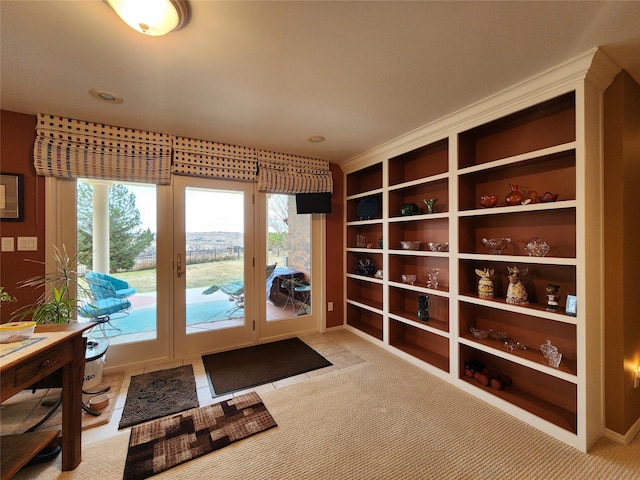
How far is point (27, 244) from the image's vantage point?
2.27m

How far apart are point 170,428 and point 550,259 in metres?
2.79

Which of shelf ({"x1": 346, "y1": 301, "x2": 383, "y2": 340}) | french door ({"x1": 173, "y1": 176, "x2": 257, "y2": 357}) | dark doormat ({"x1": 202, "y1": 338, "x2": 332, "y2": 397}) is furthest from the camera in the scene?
shelf ({"x1": 346, "y1": 301, "x2": 383, "y2": 340})

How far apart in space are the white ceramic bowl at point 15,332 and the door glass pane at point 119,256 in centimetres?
107

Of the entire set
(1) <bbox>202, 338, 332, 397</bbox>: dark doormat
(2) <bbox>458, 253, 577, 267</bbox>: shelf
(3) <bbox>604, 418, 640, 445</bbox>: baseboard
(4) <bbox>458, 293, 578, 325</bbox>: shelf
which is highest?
(2) <bbox>458, 253, 577, 267</bbox>: shelf

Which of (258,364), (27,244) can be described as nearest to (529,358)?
(258,364)

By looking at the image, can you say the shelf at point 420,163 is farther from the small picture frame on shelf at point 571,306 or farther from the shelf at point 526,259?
the small picture frame on shelf at point 571,306

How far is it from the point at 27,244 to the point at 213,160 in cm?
173

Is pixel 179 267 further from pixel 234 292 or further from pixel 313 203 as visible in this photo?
pixel 313 203

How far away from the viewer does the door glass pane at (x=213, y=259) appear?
295 centimetres

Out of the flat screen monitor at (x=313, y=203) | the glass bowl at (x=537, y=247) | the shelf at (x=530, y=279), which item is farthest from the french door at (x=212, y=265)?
the glass bowl at (x=537, y=247)

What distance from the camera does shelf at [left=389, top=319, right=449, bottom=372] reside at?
2.69 meters

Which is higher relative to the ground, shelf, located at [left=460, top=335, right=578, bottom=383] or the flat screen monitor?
the flat screen monitor

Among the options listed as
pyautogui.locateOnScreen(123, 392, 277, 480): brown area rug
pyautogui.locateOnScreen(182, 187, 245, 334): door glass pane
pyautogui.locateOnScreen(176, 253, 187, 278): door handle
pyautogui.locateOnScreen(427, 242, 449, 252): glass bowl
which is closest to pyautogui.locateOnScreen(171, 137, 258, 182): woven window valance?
pyautogui.locateOnScreen(182, 187, 245, 334): door glass pane

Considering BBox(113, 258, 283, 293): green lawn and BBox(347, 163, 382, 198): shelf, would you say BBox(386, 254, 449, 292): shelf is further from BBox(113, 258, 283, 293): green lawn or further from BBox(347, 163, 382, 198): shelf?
BBox(113, 258, 283, 293): green lawn
